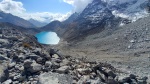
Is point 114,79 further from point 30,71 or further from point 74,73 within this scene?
point 30,71

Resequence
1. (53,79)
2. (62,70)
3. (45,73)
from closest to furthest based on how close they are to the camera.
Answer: (53,79) < (45,73) < (62,70)

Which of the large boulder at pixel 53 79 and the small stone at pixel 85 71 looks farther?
the small stone at pixel 85 71

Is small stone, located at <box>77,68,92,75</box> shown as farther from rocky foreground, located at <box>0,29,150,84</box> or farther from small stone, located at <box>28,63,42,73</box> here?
small stone, located at <box>28,63,42,73</box>

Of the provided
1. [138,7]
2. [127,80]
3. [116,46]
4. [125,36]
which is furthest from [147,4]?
[127,80]

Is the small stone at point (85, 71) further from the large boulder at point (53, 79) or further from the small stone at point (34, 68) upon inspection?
the small stone at point (34, 68)

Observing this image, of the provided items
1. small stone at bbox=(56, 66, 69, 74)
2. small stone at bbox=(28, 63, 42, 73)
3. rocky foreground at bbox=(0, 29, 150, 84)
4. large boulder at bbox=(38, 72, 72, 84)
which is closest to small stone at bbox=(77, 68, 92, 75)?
rocky foreground at bbox=(0, 29, 150, 84)

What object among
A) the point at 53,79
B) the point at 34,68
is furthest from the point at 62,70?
the point at 53,79

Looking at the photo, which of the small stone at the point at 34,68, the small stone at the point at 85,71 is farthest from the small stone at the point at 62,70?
the small stone at the point at 85,71

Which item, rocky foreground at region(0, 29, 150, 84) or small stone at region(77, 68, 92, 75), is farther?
small stone at region(77, 68, 92, 75)

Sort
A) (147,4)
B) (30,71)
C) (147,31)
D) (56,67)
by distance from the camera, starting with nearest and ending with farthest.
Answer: (30,71), (56,67), (147,31), (147,4)

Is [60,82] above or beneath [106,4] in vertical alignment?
beneath

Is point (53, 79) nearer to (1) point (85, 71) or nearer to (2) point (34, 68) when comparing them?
(2) point (34, 68)
